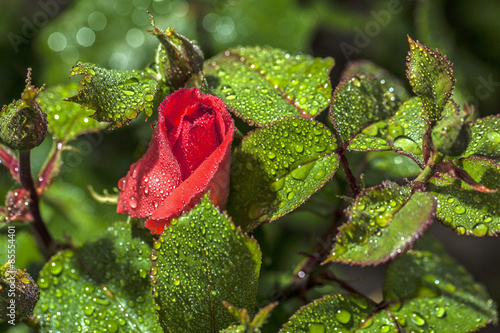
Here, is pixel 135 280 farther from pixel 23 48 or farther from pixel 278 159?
pixel 23 48

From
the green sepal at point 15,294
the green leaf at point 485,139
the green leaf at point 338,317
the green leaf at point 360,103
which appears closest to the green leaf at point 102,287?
the green sepal at point 15,294

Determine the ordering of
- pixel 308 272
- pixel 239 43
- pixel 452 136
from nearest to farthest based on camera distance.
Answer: pixel 452 136 → pixel 308 272 → pixel 239 43

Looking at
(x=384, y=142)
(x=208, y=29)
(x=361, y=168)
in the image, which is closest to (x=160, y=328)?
(x=384, y=142)

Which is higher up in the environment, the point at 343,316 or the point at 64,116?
the point at 64,116

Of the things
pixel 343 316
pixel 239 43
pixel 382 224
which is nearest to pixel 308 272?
pixel 343 316

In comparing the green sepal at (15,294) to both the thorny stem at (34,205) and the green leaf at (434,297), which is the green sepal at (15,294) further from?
the green leaf at (434,297)

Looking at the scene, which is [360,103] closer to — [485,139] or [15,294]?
[485,139]
